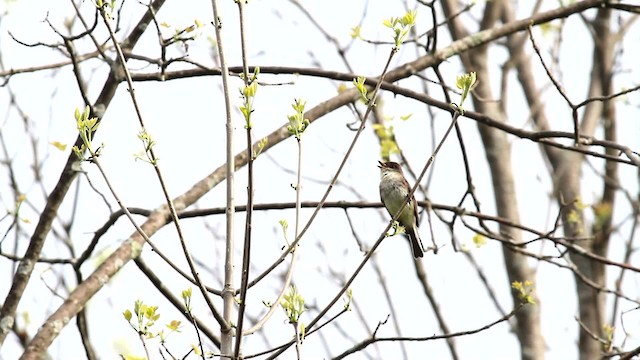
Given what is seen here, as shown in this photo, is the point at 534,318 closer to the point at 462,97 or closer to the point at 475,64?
the point at 475,64

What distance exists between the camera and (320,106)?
4691 millimetres

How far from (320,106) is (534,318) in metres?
3.38

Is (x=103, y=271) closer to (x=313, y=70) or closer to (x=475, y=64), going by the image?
(x=313, y=70)

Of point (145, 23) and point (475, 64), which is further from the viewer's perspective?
point (475, 64)

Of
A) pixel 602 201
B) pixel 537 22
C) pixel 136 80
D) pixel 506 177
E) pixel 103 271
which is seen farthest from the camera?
pixel 602 201

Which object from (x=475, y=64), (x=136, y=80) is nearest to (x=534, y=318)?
(x=475, y=64)

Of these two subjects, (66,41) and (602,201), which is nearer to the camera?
(66,41)

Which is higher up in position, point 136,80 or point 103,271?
point 136,80

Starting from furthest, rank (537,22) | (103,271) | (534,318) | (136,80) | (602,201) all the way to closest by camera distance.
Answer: (602,201) → (534,318) → (537,22) → (136,80) → (103,271)

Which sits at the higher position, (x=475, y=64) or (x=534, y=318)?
(x=475, y=64)

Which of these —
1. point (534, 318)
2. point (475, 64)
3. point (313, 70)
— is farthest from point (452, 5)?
point (313, 70)

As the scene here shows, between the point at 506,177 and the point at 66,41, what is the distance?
4620 millimetres

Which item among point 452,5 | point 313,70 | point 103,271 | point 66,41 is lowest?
point 103,271

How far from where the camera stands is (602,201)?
26.8 feet
